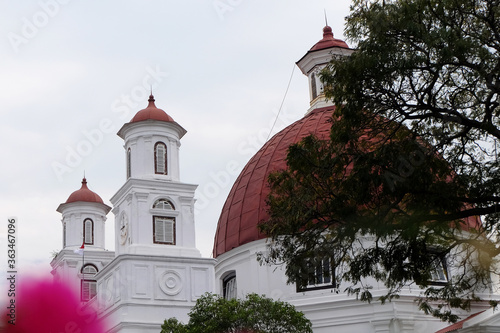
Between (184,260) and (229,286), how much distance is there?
11.4 feet

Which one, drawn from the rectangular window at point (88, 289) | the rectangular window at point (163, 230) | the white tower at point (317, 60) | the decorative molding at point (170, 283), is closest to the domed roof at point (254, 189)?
the rectangular window at point (163, 230)

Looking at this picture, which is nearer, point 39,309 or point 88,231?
point 39,309

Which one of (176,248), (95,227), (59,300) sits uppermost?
(95,227)

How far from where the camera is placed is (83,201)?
3819 centimetres

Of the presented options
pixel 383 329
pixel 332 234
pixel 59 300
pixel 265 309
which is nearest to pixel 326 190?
pixel 332 234

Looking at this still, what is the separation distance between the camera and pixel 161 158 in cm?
3023

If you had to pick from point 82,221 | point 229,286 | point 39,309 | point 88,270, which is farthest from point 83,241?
point 39,309

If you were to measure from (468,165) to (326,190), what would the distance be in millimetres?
2527

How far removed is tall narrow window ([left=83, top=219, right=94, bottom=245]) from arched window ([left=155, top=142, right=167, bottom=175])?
9259 millimetres

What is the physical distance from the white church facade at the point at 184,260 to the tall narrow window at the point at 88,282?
6169 mm

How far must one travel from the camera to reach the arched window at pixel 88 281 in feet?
120

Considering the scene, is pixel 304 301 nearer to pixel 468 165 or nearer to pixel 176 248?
pixel 176 248

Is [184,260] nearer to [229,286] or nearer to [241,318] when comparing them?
[229,286]

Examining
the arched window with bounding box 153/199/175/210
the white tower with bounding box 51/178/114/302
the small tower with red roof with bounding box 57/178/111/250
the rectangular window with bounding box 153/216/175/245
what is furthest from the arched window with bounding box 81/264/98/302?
the arched window with bounding box 153/199/175/210
